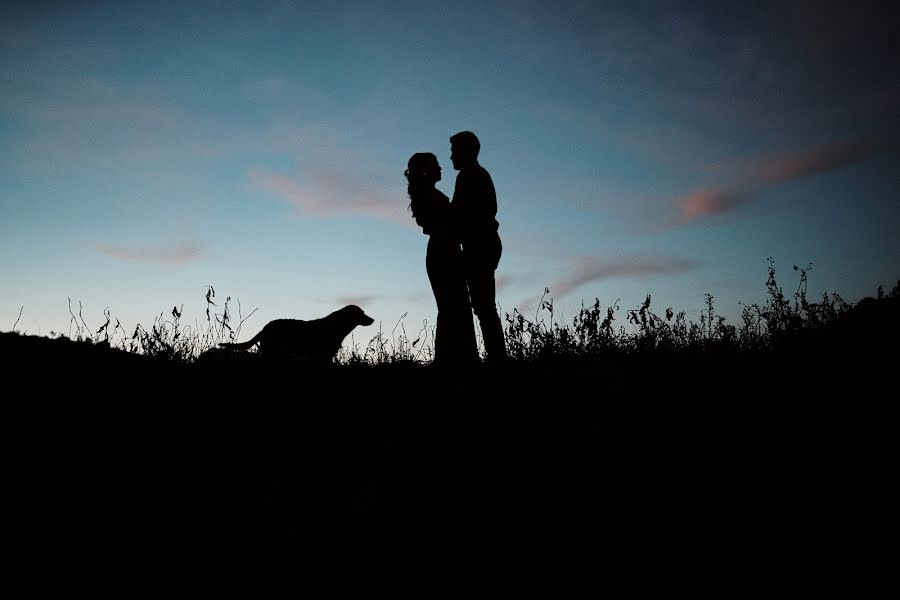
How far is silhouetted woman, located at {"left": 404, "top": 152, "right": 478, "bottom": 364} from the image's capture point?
215 inches

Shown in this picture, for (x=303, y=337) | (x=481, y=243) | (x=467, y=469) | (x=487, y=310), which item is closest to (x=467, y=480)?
(x=467, y=469)

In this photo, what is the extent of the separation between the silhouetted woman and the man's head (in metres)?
0.31

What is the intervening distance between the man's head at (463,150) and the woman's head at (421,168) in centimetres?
28

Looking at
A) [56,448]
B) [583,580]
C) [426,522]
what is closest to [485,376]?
[426,522]

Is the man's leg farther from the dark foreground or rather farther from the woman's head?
the dark foreground

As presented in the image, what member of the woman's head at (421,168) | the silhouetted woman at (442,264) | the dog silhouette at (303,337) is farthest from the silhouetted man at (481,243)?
the dog silhouette at (303,337)

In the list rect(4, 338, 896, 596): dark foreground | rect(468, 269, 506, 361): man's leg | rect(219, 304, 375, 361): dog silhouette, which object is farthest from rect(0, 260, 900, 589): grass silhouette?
rect(219, 304, 375, 361): dog silhouette

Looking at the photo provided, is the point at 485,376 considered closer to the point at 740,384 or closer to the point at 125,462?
the point at 740,384

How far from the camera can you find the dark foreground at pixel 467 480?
1975 mm

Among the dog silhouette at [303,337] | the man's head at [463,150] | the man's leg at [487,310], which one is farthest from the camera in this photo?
the dog silhouette at [303,337]

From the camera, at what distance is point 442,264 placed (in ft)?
18.5

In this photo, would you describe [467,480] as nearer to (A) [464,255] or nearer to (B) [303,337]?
(A) [464,255]

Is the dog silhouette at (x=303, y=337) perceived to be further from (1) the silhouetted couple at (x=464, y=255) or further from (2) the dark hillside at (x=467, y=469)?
(2) the dark hillside at (x=467, y=469)

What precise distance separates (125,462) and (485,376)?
8.24 ft
